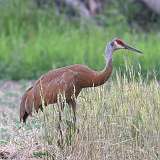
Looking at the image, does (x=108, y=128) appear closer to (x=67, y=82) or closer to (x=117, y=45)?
(x=67, y=82)

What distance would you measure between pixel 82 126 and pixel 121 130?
0.35 metres

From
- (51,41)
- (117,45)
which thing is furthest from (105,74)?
(51,41)

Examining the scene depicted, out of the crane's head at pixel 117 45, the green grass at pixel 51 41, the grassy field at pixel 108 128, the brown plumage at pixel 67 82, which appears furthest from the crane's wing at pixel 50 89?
the green grass at pixel 51 41

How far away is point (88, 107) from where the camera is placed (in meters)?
6.51

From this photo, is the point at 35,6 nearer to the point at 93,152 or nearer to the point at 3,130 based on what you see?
the point at 3,130

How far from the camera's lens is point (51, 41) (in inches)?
529

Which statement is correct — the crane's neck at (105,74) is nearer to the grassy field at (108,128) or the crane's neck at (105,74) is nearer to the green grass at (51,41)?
the grassy field at (108,128)

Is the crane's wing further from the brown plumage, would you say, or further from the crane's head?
the crane's head

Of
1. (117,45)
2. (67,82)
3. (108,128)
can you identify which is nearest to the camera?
(108,128)

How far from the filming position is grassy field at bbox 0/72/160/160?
6246mm

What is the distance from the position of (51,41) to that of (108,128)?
716 centimetres

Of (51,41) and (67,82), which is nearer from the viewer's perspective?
(67,82)

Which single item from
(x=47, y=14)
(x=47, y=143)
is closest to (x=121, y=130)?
(x=47, y=143)

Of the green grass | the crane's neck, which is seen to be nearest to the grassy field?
the crane's neck
